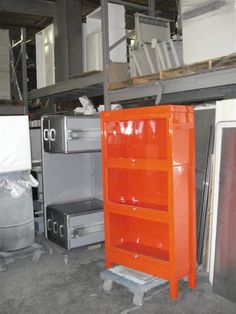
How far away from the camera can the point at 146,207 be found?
2.76 m

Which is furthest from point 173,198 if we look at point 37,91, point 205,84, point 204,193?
point 37,91

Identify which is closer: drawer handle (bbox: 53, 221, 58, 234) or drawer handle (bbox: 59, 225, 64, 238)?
drawer handle (bbox: 59, 225, 64, 238)

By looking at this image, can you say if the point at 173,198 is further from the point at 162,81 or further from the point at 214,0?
the point at 214,0

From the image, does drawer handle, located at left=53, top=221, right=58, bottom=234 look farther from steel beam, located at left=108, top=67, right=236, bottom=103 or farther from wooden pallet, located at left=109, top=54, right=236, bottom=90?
wooden pallet, located at left=109, top=54, right=236, bottom=90

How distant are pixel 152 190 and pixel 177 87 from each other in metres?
0.96

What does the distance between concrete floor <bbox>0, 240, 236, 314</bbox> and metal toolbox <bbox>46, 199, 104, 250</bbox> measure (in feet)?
0.72

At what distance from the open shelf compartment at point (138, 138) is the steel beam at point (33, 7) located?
3859mm

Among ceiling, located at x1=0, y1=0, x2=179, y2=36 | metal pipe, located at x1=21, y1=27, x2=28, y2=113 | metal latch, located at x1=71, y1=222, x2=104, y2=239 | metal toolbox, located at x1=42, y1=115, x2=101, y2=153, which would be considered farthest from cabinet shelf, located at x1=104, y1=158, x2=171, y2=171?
ceiling, located at x1=0, y1=0, x2=179, y2=36

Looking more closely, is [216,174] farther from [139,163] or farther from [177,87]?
[177,87]

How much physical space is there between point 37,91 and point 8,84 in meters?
0.46

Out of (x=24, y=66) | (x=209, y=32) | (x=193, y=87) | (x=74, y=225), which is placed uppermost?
(x=24, y=66)

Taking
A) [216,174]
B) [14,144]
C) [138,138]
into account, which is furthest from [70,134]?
[216,174]

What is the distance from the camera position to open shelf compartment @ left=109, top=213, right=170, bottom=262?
2.92m

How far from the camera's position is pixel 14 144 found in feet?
10.6
